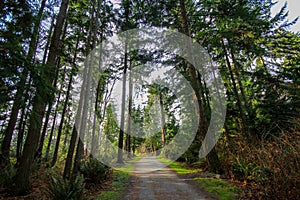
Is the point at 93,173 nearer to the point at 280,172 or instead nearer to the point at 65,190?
the point at 65,190

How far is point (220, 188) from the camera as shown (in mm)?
5746

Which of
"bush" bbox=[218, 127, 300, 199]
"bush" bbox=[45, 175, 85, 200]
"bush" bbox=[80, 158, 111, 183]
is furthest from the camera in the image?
"bush" bbox=[80, 158, 111, 183]

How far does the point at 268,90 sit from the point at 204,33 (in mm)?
4631

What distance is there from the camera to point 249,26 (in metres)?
8.39

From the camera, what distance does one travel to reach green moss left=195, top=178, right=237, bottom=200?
199 inches

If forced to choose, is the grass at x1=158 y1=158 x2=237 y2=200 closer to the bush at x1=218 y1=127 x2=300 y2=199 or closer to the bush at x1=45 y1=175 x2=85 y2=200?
the bush at x1=218 y1=127 x2=300 y2=199

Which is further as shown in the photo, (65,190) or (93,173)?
(93,173)

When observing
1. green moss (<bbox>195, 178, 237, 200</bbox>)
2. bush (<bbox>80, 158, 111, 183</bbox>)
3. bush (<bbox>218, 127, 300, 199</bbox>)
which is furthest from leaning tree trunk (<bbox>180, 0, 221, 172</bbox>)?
bush (<bbox>80, 158, 111, 183</bbox>)

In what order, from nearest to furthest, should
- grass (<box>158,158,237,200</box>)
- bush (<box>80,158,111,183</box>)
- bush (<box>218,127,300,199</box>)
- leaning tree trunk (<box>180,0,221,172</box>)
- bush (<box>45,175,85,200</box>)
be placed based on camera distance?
bush (<box>218,127,300,199</box>), bush (<box>45,175,85,200</box>), grass (<box>158,158,237,200</box>), bush (<box>80,158,111,183</box>), leaning tree trunk (<box>180,0,221,172</box>)

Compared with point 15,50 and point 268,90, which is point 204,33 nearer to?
point 268,90

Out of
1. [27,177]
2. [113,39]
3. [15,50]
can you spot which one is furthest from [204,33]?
[27,177]

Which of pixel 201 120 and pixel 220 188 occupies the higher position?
pixel 201 120

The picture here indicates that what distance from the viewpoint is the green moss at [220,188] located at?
506 centimetres

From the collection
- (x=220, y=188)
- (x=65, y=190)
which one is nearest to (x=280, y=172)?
(x=220, y=188)
